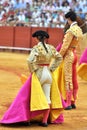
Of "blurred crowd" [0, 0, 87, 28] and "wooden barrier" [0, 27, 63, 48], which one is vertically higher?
"blurred crowd" [0, 0, 87, 28]

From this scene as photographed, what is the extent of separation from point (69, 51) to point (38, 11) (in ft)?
39.9

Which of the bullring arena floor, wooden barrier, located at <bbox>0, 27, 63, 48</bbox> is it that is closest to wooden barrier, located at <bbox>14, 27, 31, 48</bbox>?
wooden barrier, located at <bbox>0, 27, 63, 48</bbox>

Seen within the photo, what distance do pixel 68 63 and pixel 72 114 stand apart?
80 centimetres

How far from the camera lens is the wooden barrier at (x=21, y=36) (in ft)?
61.0

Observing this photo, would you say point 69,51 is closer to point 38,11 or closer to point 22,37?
point 38,11

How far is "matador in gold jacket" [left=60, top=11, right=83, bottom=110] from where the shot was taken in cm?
710

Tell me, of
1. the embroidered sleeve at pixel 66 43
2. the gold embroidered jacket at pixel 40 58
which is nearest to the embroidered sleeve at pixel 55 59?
the gold embroidered jacket at pixel 40 58

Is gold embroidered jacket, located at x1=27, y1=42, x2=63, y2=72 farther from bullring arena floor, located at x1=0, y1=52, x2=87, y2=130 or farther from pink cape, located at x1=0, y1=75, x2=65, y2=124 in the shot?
bullring arena floor, located at x1=0, y1=52, x2=87, y2=130

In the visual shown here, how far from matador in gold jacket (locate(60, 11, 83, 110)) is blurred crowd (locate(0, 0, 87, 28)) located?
10.3 metres

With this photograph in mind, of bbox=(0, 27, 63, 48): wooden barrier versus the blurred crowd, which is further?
bbox=(0, 27, 63, 48): wooden barrier

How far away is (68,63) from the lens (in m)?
7.21

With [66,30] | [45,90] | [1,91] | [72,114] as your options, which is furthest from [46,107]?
[1,91]

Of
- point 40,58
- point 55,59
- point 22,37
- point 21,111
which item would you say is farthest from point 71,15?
point 22,37

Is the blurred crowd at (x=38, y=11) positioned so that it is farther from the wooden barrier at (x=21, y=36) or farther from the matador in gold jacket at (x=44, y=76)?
the matador in gold jacket at (x=44, y=76)
